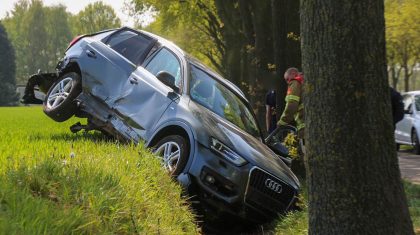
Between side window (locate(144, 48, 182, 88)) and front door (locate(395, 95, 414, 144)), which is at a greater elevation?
side window (locate(144, 48, 182, 88))

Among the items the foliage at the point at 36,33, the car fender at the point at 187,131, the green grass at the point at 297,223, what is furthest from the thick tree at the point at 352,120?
the foliage at the point at 36,33

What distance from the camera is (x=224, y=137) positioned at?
20.7ft

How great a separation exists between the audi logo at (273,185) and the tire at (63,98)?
3.56m

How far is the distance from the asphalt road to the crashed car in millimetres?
4949

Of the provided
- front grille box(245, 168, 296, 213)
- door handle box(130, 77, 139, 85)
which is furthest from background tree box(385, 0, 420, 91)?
front grille box(245, 168, 296, 213)

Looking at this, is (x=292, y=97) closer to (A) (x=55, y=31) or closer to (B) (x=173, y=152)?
(B) (x=173, y=152)

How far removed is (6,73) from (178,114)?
74.3 metres

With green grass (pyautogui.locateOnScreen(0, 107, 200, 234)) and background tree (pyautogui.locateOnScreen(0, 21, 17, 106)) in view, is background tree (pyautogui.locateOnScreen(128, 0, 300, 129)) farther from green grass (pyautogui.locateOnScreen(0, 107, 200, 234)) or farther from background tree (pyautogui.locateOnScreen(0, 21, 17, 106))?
background tree (pyautogui.locateOnScreen(0, 21, 17, 106))

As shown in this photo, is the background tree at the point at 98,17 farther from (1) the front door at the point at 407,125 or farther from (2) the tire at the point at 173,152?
(2) the tire at the point at 173,152

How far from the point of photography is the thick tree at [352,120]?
12.2 ft

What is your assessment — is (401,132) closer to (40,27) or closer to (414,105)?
(414,105)

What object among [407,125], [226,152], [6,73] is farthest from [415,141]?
[6,73]

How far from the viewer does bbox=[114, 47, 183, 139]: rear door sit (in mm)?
7051

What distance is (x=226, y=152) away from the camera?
6.14 meters
